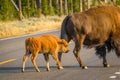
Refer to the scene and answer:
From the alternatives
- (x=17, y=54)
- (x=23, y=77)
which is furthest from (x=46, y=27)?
(x=23, y=77)

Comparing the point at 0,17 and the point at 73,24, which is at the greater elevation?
the point at 73,24

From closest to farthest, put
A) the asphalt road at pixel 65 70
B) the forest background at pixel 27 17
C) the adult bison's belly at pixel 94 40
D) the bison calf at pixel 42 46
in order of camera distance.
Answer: the asphalt road at pixel 65 70 < the bison calf at pixel 42 46 < the adult bison's belly at pixel 94 40 < the forest background at pixel 27 17

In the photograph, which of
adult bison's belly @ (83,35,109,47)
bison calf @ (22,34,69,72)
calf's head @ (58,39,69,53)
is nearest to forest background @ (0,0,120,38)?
adult bison's belly @ (83,35,109,47)

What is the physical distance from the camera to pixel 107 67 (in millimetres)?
13469

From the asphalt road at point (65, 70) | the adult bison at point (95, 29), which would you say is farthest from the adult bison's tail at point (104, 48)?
the asphalt road at point (65, 70)

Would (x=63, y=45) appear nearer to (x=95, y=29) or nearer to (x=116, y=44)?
(x=95, y=29)

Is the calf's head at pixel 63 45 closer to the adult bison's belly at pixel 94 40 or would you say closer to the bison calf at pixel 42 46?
the bison calf at pixel 42 46

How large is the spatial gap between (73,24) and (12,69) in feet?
6.78

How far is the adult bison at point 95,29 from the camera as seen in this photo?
43.7 feet

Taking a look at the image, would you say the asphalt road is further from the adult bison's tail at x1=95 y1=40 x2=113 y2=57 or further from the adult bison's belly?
the adult bison's belly

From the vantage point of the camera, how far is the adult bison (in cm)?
1332

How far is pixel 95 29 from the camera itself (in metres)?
13.6

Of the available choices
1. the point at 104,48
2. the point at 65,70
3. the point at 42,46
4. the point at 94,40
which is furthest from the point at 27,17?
the point at 42,46

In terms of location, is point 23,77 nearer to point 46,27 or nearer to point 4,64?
point 4,64
